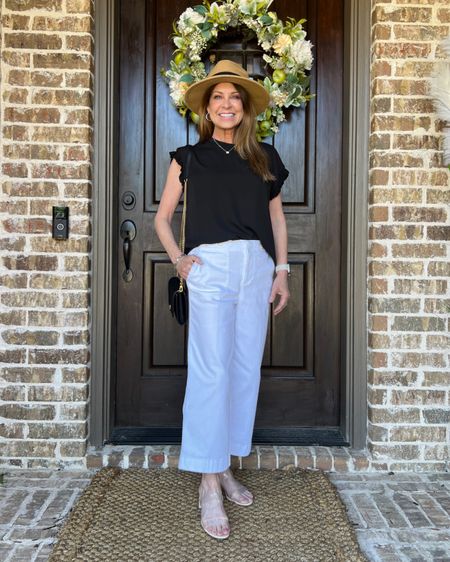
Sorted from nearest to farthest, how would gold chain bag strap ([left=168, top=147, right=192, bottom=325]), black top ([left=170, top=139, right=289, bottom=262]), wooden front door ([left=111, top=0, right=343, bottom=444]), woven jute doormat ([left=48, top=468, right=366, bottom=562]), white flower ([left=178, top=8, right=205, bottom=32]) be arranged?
woven jute doormat ([left=48, top=468, right=366, bottom=562]) → black top ([left=170, top=139, right=289, bottom=262]) → gold chain bag strap ([left=168, top=147, right=192, bottom=325]) → white flower ([left=178, top=8, right=205, bottom=32]) → wooden front door ([left=111, top=0, right=343, bottom=444])

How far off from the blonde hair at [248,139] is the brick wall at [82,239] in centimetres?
67

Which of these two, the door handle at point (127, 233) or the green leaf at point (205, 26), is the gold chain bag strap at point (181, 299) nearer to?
the door handle at point (127, 233)

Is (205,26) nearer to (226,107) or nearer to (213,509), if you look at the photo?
(226,107)

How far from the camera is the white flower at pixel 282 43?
2.86 m

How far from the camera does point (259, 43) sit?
2.94 m

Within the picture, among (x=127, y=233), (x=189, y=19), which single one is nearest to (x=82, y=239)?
(x=127, y=233)

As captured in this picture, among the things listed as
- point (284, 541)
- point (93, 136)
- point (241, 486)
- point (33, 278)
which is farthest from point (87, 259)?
point (284, 541)

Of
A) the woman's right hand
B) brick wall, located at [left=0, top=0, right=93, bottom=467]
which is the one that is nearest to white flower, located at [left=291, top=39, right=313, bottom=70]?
brick wall, located at [left=0, top=0, right=93, bottom=467]

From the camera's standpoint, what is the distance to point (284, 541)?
84.1 inches

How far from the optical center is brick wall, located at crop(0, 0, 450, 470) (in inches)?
108

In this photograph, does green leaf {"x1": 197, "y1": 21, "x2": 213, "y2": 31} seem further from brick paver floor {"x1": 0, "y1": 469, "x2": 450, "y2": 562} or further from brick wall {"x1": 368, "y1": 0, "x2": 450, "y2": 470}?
brick paver floor {"x1": 0, "y1": 469, "x2": 450, "y2": 562}

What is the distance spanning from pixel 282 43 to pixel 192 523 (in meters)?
2.23

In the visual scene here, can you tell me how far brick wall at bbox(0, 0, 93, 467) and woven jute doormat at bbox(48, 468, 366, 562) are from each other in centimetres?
41

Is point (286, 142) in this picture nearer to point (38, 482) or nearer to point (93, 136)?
point (93, 136)
